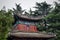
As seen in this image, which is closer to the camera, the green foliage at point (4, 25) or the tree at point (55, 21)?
the green foliage at point (4, 25)

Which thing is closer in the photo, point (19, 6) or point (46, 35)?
point (46, 35)

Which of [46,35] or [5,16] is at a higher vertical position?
[5,16]

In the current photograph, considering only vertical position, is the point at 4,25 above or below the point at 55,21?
above

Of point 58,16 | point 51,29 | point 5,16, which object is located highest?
point 5,16

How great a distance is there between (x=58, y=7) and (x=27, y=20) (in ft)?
15.7

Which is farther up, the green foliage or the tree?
the green foliage

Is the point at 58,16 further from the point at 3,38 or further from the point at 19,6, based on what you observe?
the point at 19,6

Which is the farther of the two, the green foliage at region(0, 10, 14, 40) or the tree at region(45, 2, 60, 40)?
the tree at region(45, 2, 60, 40)

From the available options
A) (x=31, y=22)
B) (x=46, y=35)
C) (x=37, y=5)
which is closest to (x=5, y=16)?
(x=46, y=35)

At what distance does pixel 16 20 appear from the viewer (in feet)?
84.1

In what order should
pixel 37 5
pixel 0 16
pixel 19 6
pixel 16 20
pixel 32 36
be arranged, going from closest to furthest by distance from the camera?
pixel 0 16, pixel 32 36, pixel 16 20, pixel 37 5, pixel 19 6

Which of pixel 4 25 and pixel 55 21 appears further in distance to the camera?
pixel 55 21

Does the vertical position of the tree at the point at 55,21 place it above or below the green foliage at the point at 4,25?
below

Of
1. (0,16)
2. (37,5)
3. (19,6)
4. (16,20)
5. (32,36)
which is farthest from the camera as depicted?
(19,6)
